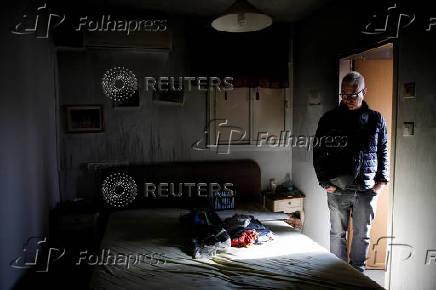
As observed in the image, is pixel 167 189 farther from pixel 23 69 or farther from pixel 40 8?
pixel 40 8

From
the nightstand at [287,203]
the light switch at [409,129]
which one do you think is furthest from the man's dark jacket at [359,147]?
the nightstand at [287,203]

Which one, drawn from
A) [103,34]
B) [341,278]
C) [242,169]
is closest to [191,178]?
[242,169]

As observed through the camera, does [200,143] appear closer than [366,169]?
No

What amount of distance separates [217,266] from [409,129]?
1.74 metres

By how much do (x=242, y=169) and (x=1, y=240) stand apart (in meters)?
2.64

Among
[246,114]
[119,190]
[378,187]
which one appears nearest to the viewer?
[378,187]

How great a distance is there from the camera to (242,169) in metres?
4.13

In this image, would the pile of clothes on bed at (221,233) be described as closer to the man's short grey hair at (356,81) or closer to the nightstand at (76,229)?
the nightstand at (76,229)

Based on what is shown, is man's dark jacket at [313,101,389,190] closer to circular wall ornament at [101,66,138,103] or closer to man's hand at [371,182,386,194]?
man's hand at [371,182,386,194]

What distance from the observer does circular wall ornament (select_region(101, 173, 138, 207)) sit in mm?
3760

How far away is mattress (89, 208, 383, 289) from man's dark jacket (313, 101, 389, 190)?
26.0 inches

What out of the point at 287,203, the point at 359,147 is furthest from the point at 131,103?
the point at 359,147

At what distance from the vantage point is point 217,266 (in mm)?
2127

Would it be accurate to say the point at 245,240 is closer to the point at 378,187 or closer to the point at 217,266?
the point at 217,266
